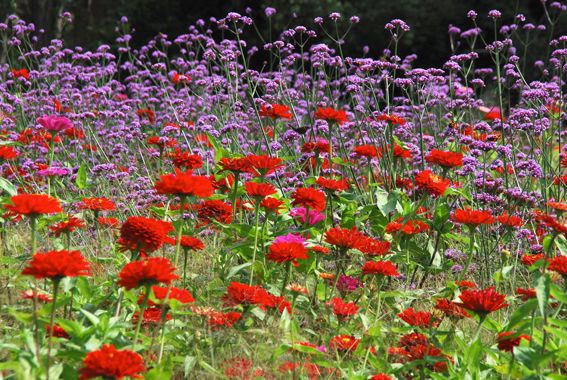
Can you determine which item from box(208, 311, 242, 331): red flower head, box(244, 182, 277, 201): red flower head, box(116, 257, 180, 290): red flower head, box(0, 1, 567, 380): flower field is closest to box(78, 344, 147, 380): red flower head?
box(0, 1, 567, 380): flower field

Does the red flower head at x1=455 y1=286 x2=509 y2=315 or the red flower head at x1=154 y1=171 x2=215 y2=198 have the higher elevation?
the red flower head at x1=154 y1=171 x2=215 y2=198

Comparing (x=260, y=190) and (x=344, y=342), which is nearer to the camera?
(x=344, y=342)

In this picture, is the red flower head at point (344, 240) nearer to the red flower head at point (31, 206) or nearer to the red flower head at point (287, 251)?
the red flower head at point (287, 251)

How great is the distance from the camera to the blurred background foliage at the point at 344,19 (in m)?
9.57

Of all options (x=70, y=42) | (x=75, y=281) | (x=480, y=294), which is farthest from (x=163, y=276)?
(x=70, y=42)

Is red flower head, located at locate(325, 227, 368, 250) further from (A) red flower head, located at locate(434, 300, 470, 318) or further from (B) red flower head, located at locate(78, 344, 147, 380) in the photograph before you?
(B) red flower head, located at locate(78, 344, 147, 380)

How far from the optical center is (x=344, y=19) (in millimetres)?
→ 10188

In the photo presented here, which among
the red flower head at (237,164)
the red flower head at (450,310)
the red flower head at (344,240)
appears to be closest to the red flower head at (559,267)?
the red flower head at (450,310)

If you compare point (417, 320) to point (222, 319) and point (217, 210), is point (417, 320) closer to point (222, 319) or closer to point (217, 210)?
point (222, 319)

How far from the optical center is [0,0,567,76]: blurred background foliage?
31.4 feet

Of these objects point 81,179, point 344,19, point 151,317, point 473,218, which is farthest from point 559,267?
point 344,19

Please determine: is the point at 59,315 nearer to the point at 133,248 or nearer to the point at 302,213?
the point at 133,248

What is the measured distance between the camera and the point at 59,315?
2051 millimetres

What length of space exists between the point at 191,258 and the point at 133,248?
4.11 ft
